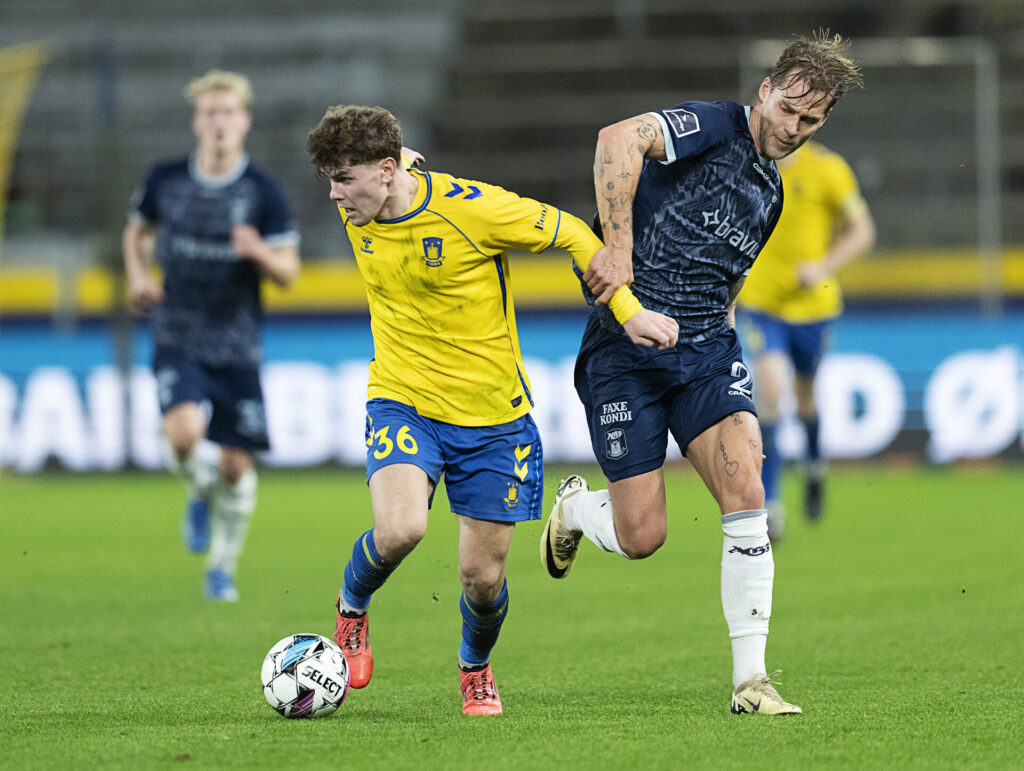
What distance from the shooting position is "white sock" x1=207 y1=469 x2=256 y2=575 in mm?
7797

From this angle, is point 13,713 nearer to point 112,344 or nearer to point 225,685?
point 225,685

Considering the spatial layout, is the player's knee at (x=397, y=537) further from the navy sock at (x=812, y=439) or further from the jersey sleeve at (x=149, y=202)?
the navy sock at (x=812, y=439)

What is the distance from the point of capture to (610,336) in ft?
16.9

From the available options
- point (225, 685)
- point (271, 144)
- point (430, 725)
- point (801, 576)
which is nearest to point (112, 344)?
point (271, 144)

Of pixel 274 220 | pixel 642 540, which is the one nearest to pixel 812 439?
pixel 274 220

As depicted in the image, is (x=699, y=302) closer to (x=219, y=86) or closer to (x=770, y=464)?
(x=219, y=86)

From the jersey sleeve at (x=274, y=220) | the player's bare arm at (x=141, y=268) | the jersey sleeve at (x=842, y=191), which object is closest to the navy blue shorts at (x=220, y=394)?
the player's bare arm at (x=141, y=268)

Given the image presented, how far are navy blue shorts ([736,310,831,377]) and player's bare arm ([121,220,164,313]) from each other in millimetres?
3693

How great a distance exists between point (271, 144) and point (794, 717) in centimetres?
1430

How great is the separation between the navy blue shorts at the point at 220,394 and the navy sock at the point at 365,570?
322 cm

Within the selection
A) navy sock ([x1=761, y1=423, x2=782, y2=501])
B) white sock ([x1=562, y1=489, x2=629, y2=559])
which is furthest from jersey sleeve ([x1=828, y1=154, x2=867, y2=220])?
white sock ([x1=562, y1=489, x2=629, y2=559])

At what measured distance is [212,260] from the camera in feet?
26.7

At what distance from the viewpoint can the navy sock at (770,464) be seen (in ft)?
29.9

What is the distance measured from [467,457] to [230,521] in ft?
10.8
